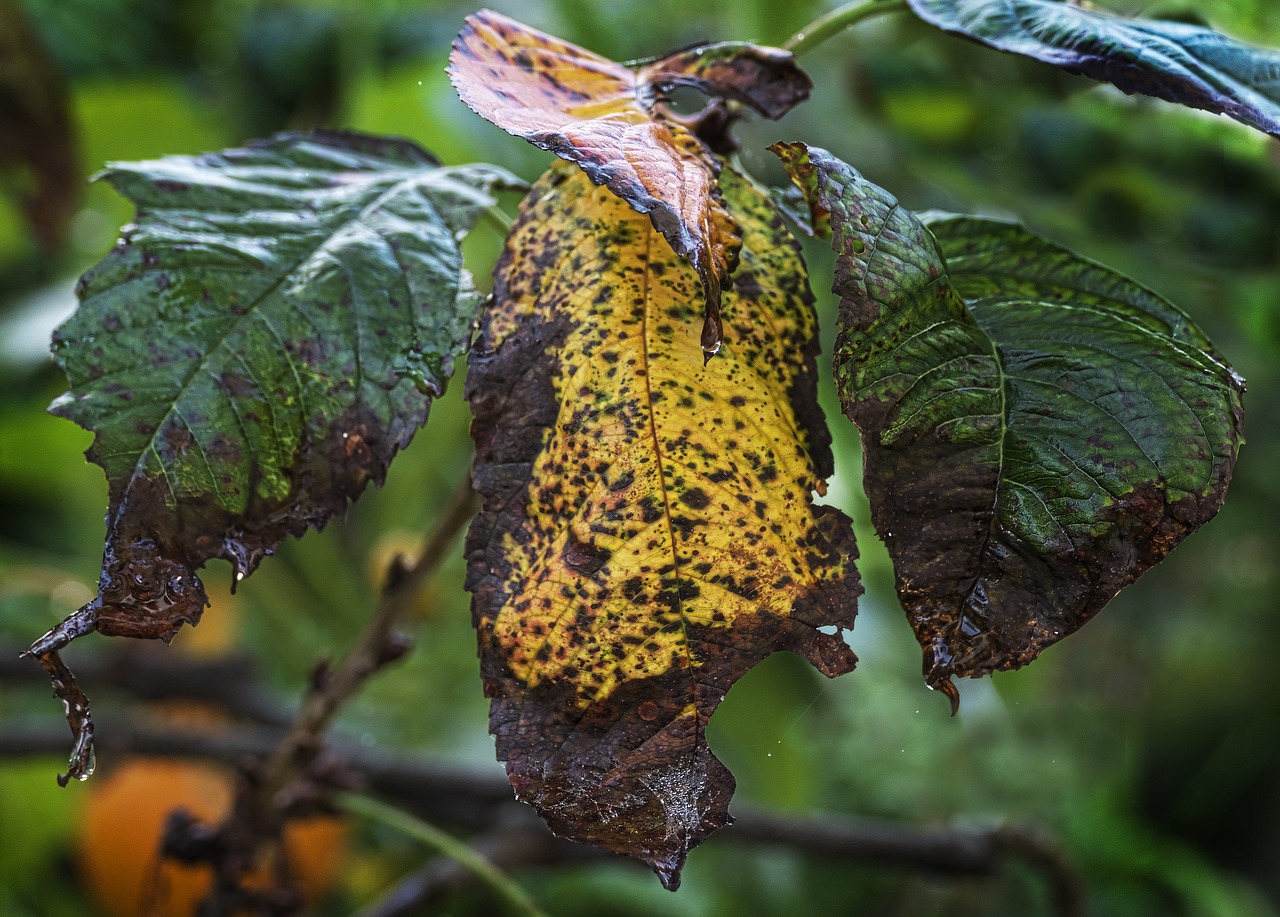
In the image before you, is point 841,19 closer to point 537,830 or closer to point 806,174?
point 806,174

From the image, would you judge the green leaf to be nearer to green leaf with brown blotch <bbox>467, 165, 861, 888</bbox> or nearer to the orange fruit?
green leaf with brown blotch <bbox>467, 165, 861, 888</bbox>

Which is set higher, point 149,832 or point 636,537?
point 636,537

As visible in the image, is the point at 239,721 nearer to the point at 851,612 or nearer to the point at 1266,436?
the point at 851,612

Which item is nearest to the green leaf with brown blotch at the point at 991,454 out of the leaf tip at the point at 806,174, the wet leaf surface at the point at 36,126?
the leaf tip at the point at 806,174

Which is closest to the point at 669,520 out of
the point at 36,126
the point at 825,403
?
the point at 825,403

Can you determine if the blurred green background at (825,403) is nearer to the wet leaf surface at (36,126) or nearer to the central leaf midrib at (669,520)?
the wet leaf surface at (36,126)
